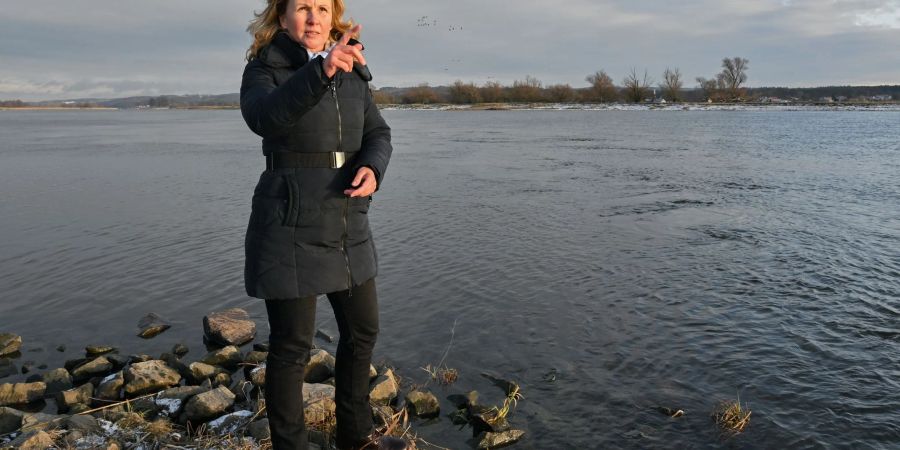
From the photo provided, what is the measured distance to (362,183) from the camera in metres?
2.96

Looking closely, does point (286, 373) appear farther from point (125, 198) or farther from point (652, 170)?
point (652, 170)

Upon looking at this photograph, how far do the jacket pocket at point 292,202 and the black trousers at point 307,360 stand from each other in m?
0.38

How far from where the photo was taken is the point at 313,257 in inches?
115

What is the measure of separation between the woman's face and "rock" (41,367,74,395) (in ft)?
14.9

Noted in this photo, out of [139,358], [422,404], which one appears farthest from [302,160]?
[139,358]

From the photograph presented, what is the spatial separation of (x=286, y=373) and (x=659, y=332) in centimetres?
472

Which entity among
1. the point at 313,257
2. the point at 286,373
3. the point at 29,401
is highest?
the point at 313,257

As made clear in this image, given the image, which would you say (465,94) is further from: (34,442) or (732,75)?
(34,442)

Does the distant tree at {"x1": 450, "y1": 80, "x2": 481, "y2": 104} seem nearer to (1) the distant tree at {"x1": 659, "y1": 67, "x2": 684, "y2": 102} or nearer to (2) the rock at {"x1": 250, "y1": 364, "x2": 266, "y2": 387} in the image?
(1) the distant tree at {"x1": 659, "y1": 67, "x2": 684, "y2": 102}

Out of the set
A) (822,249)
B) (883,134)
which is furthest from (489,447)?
(883,134)

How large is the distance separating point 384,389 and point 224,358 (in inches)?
73.4

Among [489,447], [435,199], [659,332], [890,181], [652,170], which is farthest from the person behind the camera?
[652,170]

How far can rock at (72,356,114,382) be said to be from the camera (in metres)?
5.92

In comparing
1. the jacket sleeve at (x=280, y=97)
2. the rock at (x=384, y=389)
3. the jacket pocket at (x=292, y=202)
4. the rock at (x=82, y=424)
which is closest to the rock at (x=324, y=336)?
the rock at (x=384, y=389)
